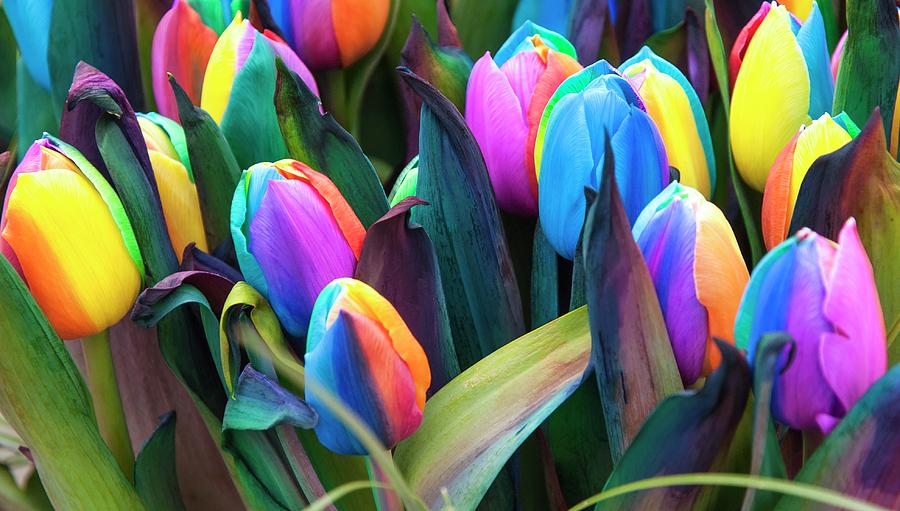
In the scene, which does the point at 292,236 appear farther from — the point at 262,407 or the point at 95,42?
the point at 95,42

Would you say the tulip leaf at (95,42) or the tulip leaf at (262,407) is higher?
the tulip leaf at (95,42)

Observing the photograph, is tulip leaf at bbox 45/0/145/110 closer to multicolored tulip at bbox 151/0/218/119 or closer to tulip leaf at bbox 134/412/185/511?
multicolored tulip at bbox 151/0/218/119

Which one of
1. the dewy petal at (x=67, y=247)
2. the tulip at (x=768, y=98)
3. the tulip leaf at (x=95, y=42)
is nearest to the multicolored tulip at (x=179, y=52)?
the tulip leaf at (x=95, y=42)

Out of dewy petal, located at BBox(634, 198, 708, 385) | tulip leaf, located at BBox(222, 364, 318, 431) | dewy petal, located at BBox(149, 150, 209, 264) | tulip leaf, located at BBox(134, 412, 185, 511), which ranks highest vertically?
dewy petal, located at BBox(149, 150, 209, 264)

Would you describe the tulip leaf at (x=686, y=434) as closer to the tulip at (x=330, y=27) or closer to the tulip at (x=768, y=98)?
the tulip at (x=768, y=98)

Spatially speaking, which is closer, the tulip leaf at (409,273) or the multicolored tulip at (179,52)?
the tulip leaf at (409,273)

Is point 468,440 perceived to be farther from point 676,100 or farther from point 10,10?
point 10,10

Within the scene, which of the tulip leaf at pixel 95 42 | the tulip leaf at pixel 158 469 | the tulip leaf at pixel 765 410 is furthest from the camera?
the tulip leaf at pixel 95 42

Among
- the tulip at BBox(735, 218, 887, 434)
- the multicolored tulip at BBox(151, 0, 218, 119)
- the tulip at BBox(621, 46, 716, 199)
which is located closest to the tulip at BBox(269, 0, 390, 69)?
the multicolored tulip at BBox(151, 0, 218, 119)
